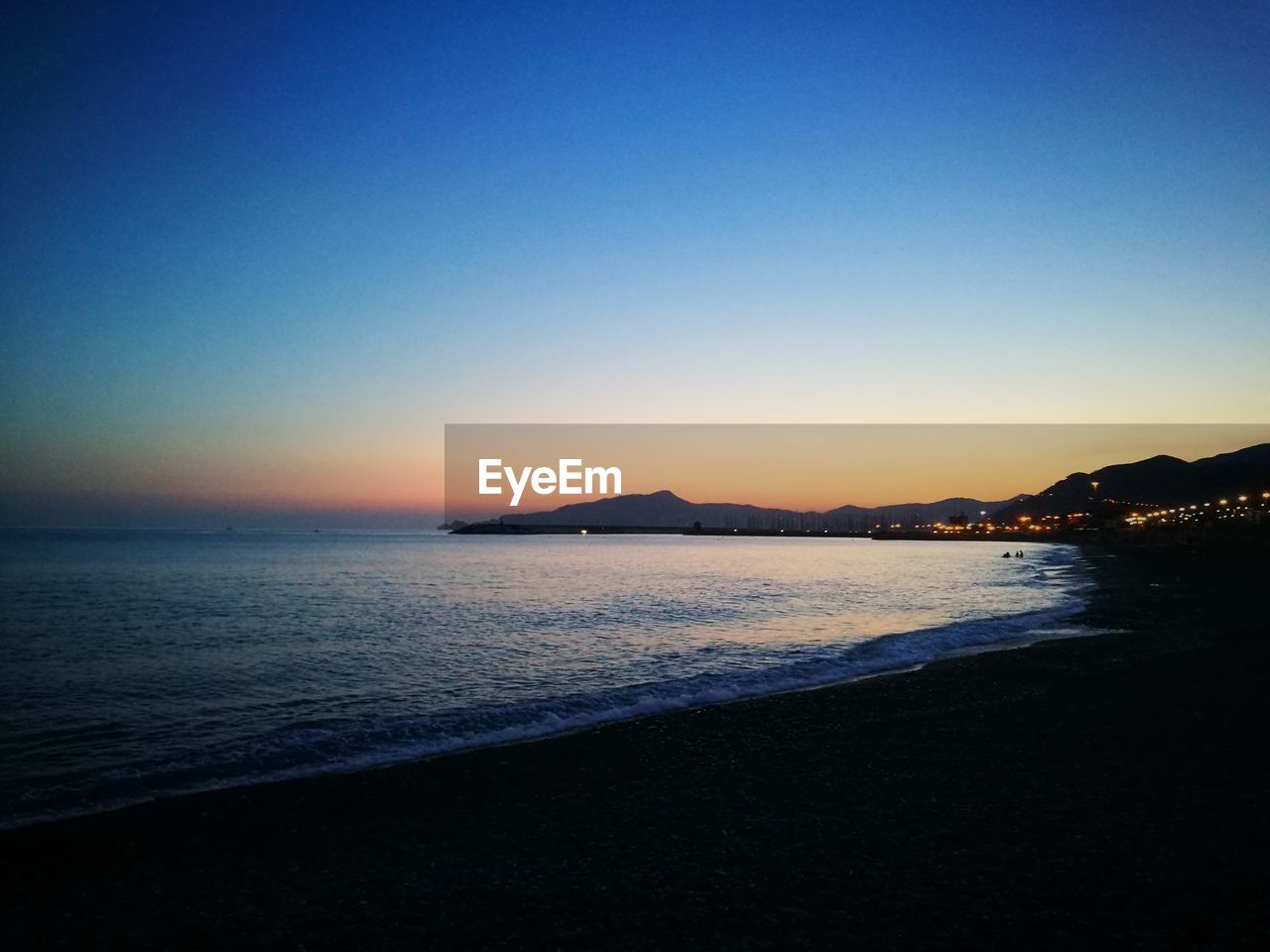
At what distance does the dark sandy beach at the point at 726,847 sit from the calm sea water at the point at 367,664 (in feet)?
6.67

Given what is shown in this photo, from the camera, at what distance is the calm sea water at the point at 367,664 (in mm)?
12438

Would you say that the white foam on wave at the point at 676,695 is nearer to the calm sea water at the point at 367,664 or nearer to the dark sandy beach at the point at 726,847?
the calm sea water at the point at 367,664

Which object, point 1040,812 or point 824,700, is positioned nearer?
point 1040,812

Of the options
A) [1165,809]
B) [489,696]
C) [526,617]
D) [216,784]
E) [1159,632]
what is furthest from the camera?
[526,617]

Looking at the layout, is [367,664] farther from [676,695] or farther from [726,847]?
[726,847]

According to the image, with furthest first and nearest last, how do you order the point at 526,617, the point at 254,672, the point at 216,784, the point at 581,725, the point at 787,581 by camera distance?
the point at 787,581, the point at 526,617, the point at 254,672, the point at 581,725, the point at 216,784

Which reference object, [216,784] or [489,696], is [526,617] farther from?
[216,784]

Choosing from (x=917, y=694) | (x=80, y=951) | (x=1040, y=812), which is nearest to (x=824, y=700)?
(x=917, y=694)

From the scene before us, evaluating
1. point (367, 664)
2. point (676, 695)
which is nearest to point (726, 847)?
point (676, 695)

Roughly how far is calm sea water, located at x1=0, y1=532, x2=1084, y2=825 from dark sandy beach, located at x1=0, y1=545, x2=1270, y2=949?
203cm

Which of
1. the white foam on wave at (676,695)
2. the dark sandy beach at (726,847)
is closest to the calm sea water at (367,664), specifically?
the white foam on wave at (676,695)

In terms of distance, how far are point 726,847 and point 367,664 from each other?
1629 cm

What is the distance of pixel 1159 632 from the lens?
24.7m

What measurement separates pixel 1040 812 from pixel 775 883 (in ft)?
12.2
